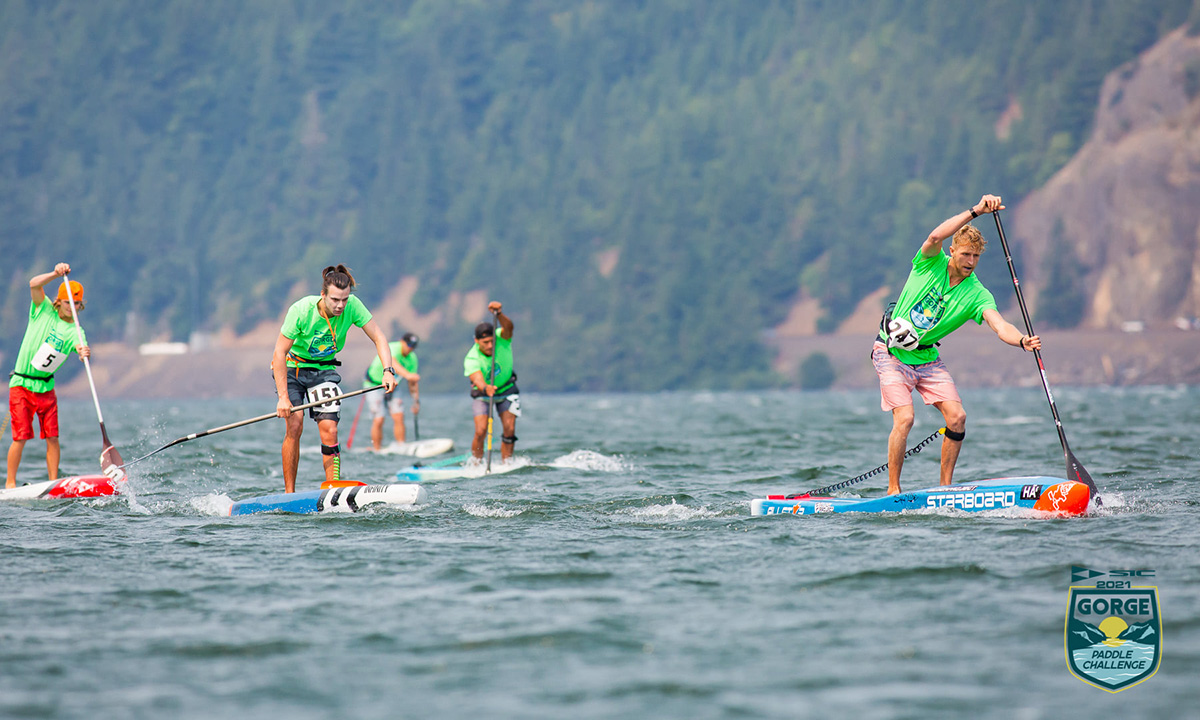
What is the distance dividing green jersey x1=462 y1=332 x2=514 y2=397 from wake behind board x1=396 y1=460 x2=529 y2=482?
3.75ft

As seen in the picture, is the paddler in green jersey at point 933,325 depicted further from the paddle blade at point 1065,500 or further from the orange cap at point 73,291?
the orange cap at point 73,291

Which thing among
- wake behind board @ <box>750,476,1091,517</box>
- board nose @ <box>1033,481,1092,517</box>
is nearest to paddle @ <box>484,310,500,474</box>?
wake behind board @ <box>750,476,1091,517</box>

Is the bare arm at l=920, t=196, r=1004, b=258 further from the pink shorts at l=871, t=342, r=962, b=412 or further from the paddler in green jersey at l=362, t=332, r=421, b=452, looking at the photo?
the paddler in green jersey at l=362, t=332, r=421, b=452

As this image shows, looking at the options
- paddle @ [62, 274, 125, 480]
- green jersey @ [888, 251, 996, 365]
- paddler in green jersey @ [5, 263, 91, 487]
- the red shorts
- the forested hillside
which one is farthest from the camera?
the forested hillside

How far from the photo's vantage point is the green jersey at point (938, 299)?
472 inches

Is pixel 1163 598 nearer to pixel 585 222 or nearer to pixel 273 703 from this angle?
pixel 273 703

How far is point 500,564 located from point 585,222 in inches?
5261

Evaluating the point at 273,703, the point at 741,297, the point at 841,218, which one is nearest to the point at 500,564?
the point at 273,703

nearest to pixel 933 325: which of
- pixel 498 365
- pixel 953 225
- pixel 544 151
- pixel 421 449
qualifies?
pixel 953 225

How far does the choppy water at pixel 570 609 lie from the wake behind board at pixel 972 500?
0.31m

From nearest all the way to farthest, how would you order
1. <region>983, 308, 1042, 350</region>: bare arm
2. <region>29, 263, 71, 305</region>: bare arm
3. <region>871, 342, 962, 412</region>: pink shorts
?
<region>983, 308, 1042, 350</region>: bare arm → <region>871, 342, 962, 412</region>: pink shorts → <region>29, 263, 71, 305</region>: bare arm

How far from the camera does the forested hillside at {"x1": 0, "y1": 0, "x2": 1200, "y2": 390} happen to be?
131m

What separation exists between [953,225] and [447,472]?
28.3 ft

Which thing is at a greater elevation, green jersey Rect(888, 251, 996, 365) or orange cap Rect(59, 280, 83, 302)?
orange cap Rect(59, 280, 83, 302)
